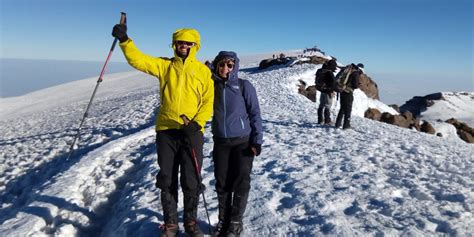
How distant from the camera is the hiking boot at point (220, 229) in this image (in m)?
Answer: 4.86

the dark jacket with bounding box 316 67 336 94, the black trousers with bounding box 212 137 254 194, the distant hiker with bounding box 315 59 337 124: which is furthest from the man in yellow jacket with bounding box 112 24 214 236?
the dark jacket with bounding box 316 67 336 94

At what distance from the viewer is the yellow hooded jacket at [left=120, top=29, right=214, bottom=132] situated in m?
4.37

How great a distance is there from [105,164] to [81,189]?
1.83 m

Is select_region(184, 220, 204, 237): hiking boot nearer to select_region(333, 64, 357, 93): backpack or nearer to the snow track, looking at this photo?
the snow track

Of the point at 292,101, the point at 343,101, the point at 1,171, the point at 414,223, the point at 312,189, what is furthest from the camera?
the point at 292,101

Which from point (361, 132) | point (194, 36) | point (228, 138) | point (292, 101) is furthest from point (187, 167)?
point (292, 101)

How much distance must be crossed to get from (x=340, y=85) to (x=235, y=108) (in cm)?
821

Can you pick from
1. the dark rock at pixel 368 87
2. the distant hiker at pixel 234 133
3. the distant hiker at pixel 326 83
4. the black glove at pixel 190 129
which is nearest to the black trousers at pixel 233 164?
the distant hiker at pixel 234 133

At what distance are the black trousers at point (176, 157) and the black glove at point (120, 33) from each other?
1.24 m

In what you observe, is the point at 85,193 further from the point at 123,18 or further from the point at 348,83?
the point at 348,83

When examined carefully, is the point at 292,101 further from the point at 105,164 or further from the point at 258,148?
the point at 258,148

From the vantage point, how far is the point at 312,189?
6461 millimetres

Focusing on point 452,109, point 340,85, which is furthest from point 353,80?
point 452,109

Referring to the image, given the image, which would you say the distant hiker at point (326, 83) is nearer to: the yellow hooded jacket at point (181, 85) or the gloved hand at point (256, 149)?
the gloved hand at point (256, 149)
